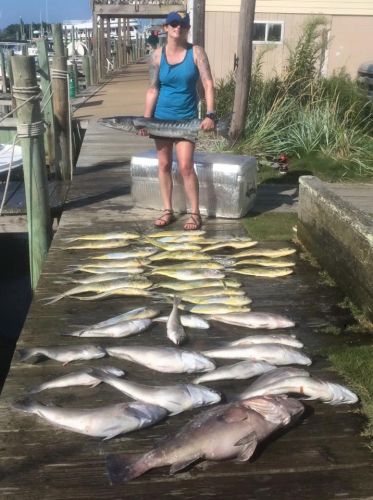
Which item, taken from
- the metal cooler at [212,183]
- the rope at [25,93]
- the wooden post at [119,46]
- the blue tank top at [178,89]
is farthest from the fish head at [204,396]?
the wooden post at [119,46]

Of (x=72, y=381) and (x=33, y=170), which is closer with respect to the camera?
(x=72, y=381)

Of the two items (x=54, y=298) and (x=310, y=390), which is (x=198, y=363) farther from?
(x=54, y=298)

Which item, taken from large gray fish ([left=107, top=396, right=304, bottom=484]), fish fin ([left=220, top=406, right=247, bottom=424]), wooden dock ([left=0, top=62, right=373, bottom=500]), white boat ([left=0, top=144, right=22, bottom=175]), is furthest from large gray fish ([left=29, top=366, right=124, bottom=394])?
white boat ([left=0, top=144, right=22, bottom=175])

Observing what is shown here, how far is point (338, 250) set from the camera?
185 inches

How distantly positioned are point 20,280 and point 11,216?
289 cm

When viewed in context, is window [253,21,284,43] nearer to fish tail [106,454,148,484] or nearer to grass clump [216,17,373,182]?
grass clump [216,17,373,182]

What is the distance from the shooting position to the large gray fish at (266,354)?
3486 mm

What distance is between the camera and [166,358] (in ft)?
11.3

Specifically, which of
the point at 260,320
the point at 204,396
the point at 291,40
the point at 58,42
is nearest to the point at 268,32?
the point at 291,40

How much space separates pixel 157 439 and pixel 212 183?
152 inches

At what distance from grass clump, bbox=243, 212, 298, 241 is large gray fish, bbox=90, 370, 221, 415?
302 centimetres

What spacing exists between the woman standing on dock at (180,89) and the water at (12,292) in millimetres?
3552

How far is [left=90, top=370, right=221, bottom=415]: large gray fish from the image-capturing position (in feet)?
9.91

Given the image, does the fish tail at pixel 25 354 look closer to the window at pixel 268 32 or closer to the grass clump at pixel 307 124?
the grass clump at pixel 307 124
